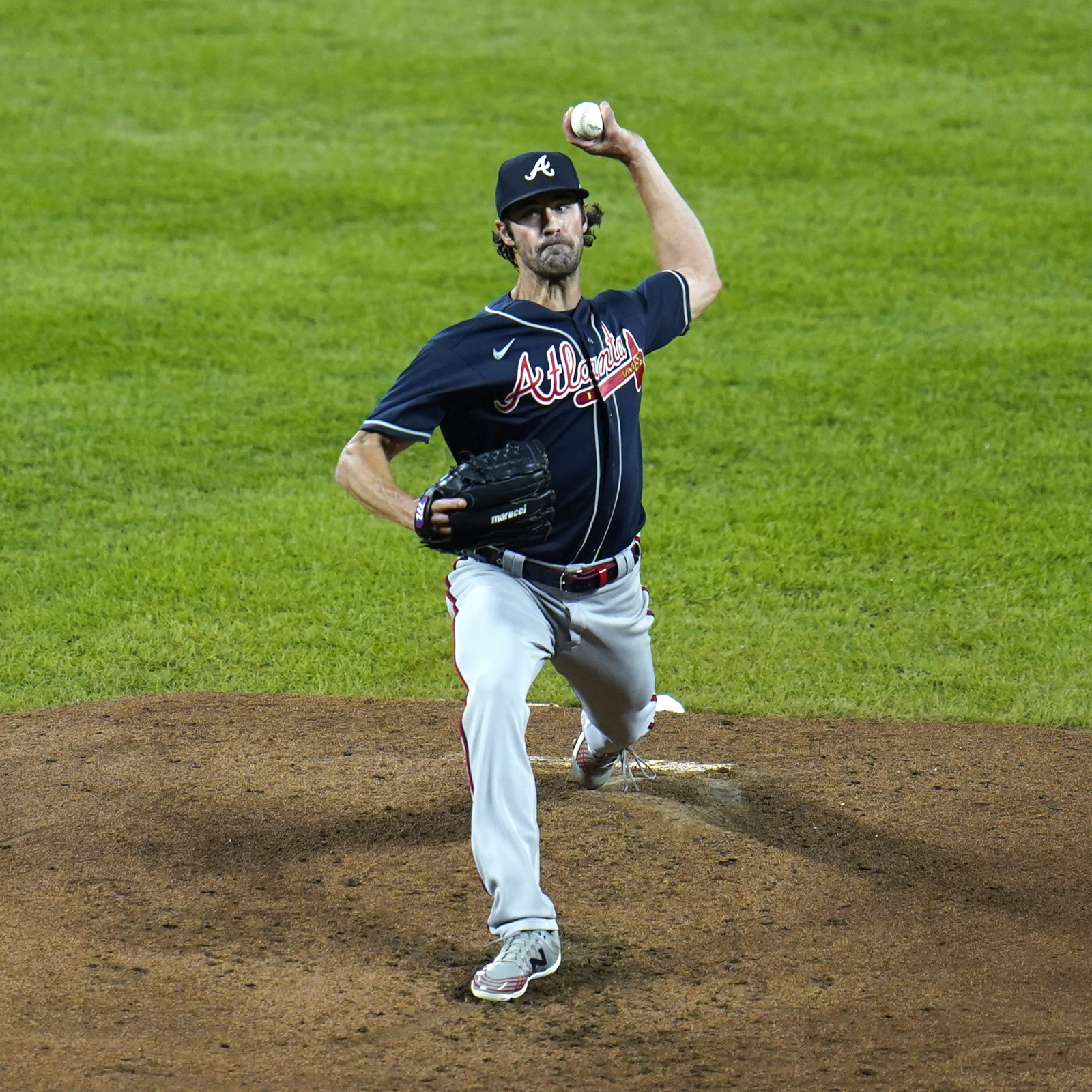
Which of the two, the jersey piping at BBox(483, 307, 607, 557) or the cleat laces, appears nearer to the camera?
the jersey piping at BBox(483, 307, 607, 557)

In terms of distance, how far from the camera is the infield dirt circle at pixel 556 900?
3.51 meters

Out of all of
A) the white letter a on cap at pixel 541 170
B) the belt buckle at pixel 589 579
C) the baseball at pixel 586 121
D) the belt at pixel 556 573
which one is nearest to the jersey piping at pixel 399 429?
the belt at pixel 556 573

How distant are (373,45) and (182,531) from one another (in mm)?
10030

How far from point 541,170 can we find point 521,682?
1.51 m

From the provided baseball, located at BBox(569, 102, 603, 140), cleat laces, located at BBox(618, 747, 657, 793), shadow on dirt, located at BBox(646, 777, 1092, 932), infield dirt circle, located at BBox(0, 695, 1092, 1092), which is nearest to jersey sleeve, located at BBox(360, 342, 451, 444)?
baseball, located at BBox(569, 102, 603, 140)

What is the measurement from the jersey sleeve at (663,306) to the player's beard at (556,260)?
42cm

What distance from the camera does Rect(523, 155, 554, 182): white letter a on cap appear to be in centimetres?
443

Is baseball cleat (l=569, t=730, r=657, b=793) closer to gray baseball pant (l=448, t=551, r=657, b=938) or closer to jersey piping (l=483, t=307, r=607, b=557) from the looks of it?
gray baseball pant (l=448, t=551, r=657, b=938)

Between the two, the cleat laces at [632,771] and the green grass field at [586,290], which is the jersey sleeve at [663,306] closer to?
the cleat laces at [632,771]

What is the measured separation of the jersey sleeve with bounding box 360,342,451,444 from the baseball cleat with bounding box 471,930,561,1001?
1.39 metres

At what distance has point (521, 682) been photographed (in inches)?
160

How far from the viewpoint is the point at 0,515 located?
8195mm

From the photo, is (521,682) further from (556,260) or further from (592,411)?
(556,260)

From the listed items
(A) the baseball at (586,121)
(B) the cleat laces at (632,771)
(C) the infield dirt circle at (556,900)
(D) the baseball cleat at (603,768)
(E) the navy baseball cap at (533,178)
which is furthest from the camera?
(B) the cleat laces at (632,771)
